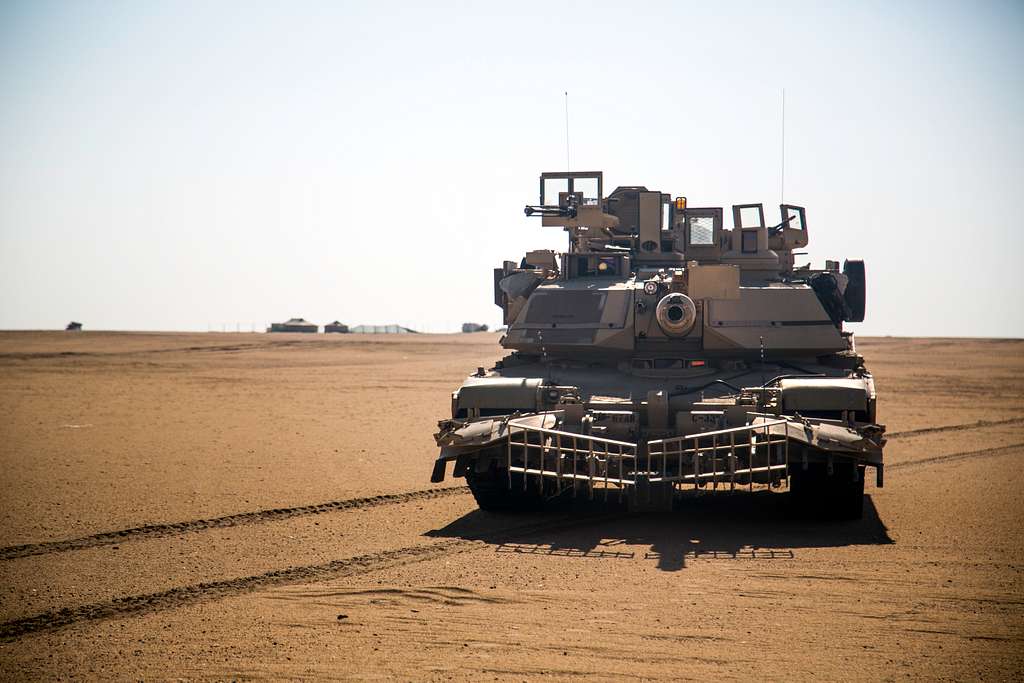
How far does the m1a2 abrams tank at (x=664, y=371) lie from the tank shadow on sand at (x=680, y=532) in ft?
0.99

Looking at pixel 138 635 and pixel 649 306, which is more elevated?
pixel 649 306

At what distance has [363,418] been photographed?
24.1 m

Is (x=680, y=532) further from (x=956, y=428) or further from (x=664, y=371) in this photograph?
(x=956, y=428)

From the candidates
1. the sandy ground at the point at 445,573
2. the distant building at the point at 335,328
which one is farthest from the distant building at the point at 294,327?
the sandy ground at the point at 445,573

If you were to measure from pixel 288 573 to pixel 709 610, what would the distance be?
3.56m

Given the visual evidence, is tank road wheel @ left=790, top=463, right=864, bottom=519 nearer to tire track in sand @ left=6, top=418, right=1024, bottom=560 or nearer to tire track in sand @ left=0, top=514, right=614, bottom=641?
tire track in sand @ left=0, top=514, right=614, bottom=641

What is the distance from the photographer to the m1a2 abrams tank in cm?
1127

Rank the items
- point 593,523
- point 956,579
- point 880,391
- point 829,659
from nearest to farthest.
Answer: point 829,659 < point 956,579 < point 593,523 < point 880,391

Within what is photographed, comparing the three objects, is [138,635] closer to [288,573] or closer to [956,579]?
[288,573]

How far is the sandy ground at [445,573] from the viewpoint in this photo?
7363mm

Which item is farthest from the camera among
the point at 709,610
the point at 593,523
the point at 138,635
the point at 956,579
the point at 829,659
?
the point at 593,523

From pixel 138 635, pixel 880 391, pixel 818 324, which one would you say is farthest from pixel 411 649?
pixel 880 391

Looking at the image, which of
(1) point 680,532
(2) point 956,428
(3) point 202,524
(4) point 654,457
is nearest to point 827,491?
(1) point 680,532

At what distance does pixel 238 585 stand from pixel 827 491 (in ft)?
19.5
